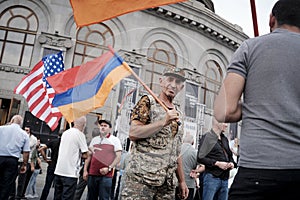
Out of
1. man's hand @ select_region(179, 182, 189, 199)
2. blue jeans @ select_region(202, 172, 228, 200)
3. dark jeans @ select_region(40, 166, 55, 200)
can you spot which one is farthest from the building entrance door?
man's hand @ select_region(179, 182, 189, 199)

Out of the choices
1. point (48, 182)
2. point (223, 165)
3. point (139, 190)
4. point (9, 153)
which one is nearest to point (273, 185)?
point (139, 190)

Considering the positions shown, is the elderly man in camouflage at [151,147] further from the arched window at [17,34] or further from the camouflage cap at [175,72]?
the arched window at [17,34]

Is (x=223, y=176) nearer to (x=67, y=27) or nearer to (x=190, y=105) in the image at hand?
(x=190, y=105)

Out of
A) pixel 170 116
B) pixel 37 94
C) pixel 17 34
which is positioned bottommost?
pixel 170 116

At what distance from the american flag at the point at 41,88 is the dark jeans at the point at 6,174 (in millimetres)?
2993

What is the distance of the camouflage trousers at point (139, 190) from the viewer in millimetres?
2398

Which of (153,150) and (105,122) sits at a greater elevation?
(105,122)

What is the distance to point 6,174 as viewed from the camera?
607cm

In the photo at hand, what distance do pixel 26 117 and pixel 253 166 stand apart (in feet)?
49.1

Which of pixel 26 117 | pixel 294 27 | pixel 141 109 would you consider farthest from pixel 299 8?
pixel 26 117

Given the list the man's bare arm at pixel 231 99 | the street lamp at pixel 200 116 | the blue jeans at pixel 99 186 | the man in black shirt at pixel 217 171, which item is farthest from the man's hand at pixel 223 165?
the man's bare arm at pixel 231 99

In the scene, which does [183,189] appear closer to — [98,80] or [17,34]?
[98,80]

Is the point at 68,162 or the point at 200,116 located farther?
the point at 68,162

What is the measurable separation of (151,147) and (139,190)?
1.21 feet
